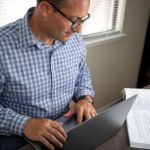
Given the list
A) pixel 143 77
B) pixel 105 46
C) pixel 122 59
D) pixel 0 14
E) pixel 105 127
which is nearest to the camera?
pixel 105 127

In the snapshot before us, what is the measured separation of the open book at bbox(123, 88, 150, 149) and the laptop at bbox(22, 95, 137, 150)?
0.24ft

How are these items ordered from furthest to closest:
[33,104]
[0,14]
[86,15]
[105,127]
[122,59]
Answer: [122,59] < [0,14] < [33,104] < [86,15] < [105,127]

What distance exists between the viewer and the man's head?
1004mm

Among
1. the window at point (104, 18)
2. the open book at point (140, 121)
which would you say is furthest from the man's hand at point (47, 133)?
the window at point (104, 18)

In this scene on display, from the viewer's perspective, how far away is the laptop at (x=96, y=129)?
80 centimetres

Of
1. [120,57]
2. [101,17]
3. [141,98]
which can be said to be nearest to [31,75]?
[141,98]

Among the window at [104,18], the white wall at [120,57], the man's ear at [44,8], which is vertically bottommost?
the white wall at [120,57]

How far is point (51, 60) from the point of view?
121 centimetres

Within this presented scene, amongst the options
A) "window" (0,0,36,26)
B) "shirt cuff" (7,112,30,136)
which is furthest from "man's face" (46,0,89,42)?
"window" (0,0,36,26)

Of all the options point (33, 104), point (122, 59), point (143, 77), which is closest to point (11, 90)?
point (33, 104)

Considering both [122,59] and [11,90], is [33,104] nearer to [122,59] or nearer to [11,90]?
[11,90]

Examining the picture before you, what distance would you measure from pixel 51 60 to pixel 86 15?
0.28 m

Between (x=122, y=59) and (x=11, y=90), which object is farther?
(x=122, y=59)

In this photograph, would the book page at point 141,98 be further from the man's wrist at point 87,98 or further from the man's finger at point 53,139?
the man's finger at point 53,139
